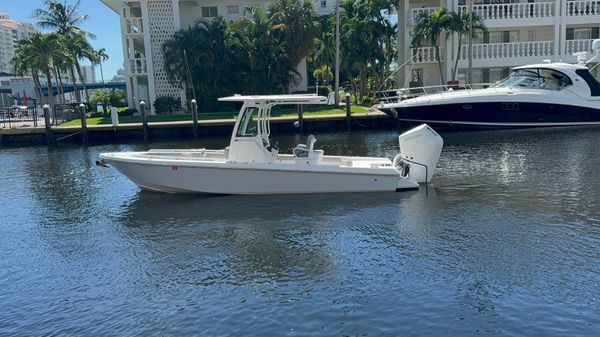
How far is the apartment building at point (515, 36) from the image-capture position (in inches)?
1387

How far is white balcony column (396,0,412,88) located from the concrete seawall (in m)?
7.76

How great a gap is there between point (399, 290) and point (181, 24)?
121ft

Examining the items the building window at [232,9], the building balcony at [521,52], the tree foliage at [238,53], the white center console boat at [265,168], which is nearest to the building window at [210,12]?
the building window at [232,9]

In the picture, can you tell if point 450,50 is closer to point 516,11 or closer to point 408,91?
point 408,91

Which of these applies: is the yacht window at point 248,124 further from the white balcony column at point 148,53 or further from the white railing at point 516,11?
the white railing at point 516,11

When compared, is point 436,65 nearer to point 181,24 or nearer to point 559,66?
point 559,66

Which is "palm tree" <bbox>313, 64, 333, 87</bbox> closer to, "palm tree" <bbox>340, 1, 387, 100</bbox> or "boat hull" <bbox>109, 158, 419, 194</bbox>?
"palm tree" <bbox>340, 1, 387, 100</bbox>

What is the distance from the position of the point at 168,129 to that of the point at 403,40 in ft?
61.7

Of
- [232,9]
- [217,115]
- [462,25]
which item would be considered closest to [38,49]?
[232,9]

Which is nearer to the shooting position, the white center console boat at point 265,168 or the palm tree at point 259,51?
the white center console boat at point 265,168

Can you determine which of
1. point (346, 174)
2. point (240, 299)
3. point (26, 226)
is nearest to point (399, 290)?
point (240, 299)

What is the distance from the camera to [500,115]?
26.6m

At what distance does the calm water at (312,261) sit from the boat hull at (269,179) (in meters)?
Answer: 0.34

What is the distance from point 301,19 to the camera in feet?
124
